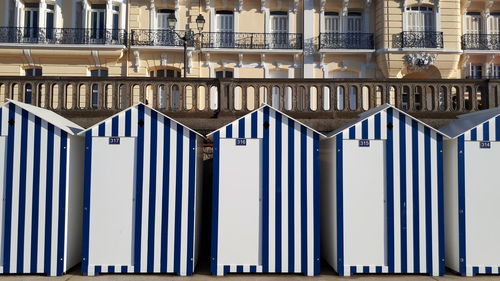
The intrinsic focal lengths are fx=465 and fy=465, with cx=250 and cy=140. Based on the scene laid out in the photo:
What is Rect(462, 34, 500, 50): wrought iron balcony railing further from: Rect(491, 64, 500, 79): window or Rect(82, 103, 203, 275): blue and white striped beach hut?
Rect(82, 103, 203, 275): blue and white striped beach hut

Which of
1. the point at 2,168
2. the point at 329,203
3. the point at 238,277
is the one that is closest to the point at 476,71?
the point at 329,203

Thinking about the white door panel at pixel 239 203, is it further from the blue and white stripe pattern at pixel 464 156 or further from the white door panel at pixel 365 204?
the blue and white stripe pattern at pixel 464 156

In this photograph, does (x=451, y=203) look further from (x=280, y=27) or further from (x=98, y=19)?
(x=98, y=19)

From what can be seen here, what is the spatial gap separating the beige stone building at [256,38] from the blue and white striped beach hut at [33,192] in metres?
12.6

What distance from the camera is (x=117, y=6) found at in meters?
20.4

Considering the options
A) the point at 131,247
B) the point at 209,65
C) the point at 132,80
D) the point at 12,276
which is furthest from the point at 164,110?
the point at 209,65

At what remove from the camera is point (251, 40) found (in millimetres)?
20406

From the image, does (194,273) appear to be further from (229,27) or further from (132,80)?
(229,27)

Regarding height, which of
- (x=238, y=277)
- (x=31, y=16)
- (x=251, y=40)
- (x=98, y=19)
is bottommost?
(x=238, y=277)

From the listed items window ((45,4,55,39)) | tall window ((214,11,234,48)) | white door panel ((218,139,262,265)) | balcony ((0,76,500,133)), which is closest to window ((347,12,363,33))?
tall window ((214,11,234,48))

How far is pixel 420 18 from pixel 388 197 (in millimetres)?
15210

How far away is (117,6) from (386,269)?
56.4ft

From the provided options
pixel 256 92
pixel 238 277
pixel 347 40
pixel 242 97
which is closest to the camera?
pixel 238 277

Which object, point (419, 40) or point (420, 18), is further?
point (420, 18)
